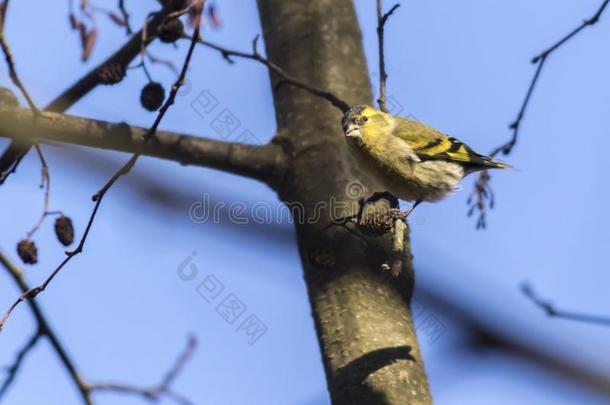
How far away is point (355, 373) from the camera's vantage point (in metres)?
2.48

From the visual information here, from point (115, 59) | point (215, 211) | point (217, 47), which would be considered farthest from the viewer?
point (115, 59)

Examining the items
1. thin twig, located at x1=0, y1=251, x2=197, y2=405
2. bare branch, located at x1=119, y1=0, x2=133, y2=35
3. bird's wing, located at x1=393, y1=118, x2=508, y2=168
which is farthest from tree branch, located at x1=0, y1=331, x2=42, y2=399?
bird's wing, located at x1=393, y1=118, x2=508, y2=168

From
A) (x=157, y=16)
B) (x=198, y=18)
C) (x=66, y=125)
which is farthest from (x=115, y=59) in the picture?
(x=198, y=18)

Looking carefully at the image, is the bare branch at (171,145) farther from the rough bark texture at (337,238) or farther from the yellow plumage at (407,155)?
the yellow plumage at (407,155)

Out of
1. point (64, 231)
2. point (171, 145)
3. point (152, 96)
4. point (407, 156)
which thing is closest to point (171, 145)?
point (171, 145)

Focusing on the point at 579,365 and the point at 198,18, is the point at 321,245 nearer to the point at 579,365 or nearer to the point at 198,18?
the point at 198,18

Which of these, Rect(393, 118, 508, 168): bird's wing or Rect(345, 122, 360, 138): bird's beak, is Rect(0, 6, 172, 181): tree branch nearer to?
Rect(345, 122, 360, 138): bird's beak

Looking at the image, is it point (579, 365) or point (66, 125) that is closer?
point (579, 365)

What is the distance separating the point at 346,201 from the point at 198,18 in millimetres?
1009

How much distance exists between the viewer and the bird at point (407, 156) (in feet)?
11.3

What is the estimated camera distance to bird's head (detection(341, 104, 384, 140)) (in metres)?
3.27

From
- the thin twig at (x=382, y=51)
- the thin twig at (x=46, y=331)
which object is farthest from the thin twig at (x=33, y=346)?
the thin twig at (x=382, y=51)

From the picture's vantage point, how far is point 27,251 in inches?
99.6

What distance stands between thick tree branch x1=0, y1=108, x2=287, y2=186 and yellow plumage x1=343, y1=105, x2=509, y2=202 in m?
0.41
